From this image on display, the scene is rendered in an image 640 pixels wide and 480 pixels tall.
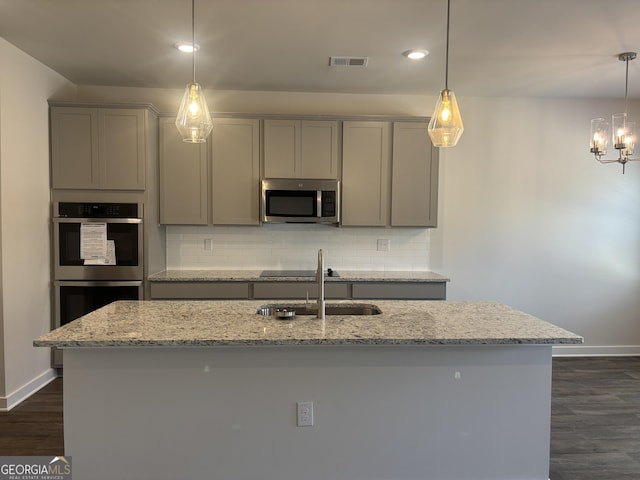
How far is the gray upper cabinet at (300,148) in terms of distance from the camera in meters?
4.08

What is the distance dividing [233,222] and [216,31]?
1.75m

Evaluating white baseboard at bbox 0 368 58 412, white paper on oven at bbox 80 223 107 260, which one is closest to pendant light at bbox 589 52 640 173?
white paper on oven at bbox 80 223 107 260

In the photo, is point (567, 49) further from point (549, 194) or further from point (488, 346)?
point (488, 346)

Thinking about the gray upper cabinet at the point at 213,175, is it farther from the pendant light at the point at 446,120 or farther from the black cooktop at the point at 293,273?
the pendant light at the point at 446,120

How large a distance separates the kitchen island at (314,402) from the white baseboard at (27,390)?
5.36ft

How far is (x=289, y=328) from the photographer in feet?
6.85

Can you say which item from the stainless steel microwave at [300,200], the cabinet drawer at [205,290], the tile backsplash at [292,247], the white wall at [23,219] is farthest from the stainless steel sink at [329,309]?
the white wall at [23,219]

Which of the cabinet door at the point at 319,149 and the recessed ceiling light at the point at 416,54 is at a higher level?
the recessed ceiling light at the point at 416,54

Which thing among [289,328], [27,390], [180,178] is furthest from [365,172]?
[27,390]

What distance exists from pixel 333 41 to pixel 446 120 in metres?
1.36

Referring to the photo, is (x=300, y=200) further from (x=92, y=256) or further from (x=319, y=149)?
(x=92, y=256)

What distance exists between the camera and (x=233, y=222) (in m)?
4.12

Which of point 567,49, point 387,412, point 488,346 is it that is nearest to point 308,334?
point 387,412

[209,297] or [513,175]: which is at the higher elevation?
[513,175]
